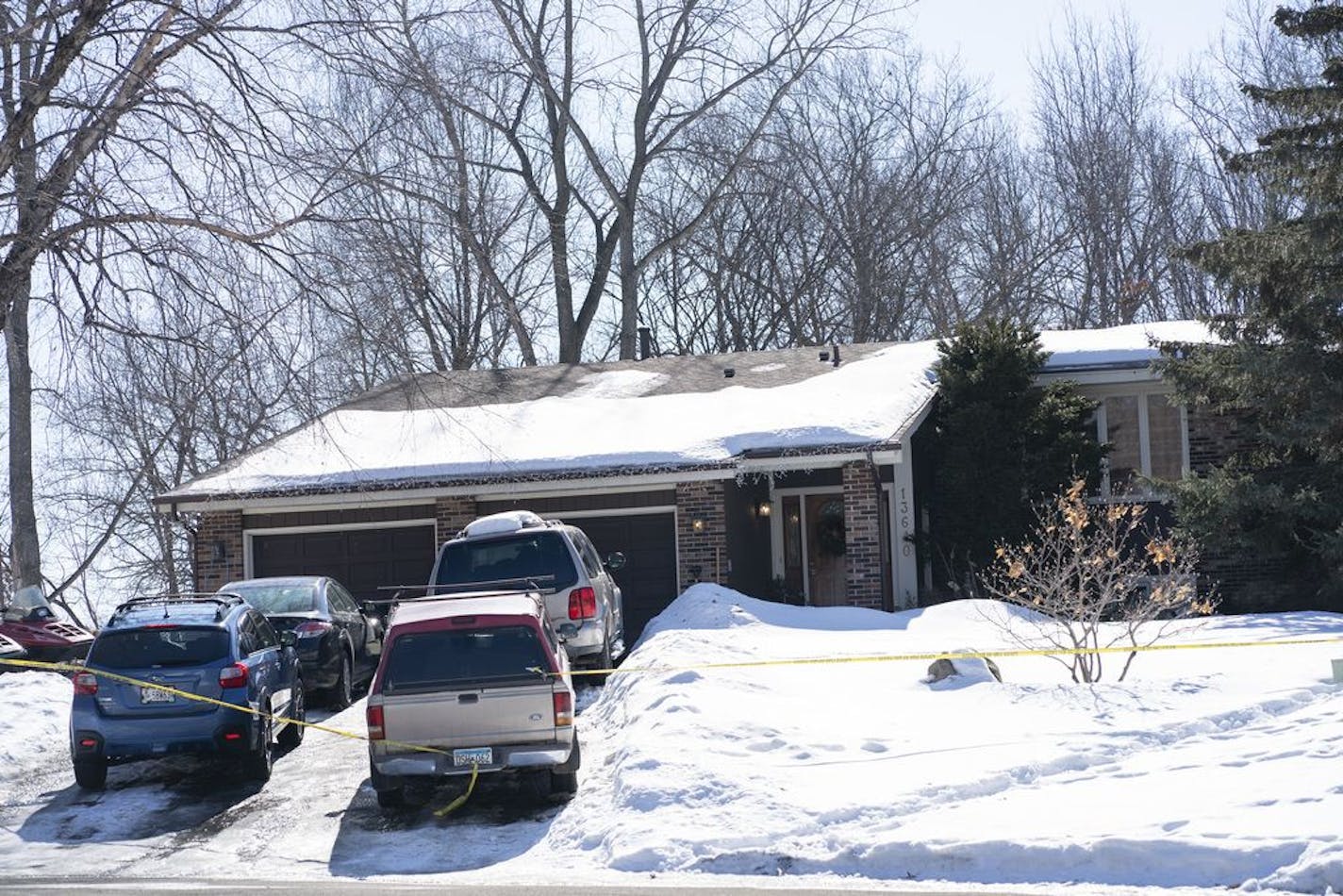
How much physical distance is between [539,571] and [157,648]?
465cm

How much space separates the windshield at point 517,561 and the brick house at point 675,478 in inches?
150

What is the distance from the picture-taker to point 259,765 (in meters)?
13.9

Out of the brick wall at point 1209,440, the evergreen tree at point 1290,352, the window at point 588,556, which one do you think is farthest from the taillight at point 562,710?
the brick wall at point 1209,440

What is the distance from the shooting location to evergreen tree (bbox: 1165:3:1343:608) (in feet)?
64.1

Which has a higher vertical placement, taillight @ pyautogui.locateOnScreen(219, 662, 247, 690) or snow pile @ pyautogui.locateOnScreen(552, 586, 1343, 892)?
taillight @ pyautogui.locateOnScreen(219, 662, 247, 690)

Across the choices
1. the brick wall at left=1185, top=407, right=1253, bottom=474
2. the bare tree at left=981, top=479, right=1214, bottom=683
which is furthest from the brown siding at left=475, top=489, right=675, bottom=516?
the brick wall at left=1185, top=407, right=1253, bottom=474

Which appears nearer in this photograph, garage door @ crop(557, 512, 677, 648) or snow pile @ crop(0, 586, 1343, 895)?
snow pile @ crop(0, 586, 1343, 895)

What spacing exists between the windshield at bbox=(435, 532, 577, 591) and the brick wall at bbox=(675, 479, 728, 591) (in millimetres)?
5150

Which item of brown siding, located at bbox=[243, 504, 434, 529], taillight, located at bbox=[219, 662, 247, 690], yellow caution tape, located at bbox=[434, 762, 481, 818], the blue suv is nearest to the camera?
yellow caution tape, located at bbox=[434, 762, 481, 818]

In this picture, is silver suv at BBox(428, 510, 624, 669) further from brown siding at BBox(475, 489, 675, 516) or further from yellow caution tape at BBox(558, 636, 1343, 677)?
brown siding at BBox(475, 489, 675, 516)

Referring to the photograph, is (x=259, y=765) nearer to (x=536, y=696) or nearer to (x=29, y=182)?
(x=536, y=696)

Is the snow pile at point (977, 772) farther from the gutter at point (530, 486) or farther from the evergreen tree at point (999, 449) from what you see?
the evergreen tree at point (999, 449)

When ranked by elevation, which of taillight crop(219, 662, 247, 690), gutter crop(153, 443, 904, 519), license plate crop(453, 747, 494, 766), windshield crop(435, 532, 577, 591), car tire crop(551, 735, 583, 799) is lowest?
car tire crop(551, 735, 583, 799)

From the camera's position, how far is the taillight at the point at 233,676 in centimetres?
1366
